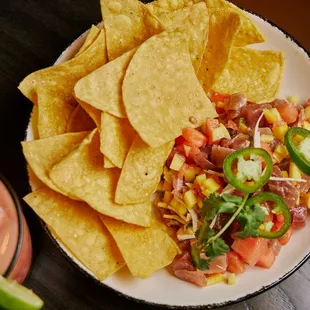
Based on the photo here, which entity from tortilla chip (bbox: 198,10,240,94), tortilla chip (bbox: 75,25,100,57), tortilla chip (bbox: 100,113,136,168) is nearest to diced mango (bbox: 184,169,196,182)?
tortilla chip (bbox: 100,113,136,168)

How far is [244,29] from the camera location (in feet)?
7.57

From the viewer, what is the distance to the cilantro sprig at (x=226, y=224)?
6.61 ft

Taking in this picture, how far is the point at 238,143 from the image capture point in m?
2.23

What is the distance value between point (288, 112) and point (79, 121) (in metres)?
0.72

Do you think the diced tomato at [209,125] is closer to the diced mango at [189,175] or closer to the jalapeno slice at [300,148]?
the diced mango at [189,175]

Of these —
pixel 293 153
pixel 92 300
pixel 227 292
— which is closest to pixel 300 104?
pixel 293 153

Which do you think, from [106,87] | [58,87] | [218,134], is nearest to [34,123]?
[58,87]

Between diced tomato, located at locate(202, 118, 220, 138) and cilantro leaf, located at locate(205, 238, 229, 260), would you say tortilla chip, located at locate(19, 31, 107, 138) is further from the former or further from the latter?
cilantro leaf, located at locate(205, 238, 229, 260)

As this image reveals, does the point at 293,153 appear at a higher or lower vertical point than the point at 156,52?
lower

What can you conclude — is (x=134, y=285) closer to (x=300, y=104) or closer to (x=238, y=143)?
(x=238, y=143)

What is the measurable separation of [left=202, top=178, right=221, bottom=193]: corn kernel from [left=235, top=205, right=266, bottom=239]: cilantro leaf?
15cm

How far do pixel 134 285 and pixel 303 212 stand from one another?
61cm

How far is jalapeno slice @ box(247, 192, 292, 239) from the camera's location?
6.82 ft

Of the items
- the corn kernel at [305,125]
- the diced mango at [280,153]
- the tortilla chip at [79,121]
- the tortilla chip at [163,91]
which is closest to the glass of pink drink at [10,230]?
the tortilla chip at [79,121]
